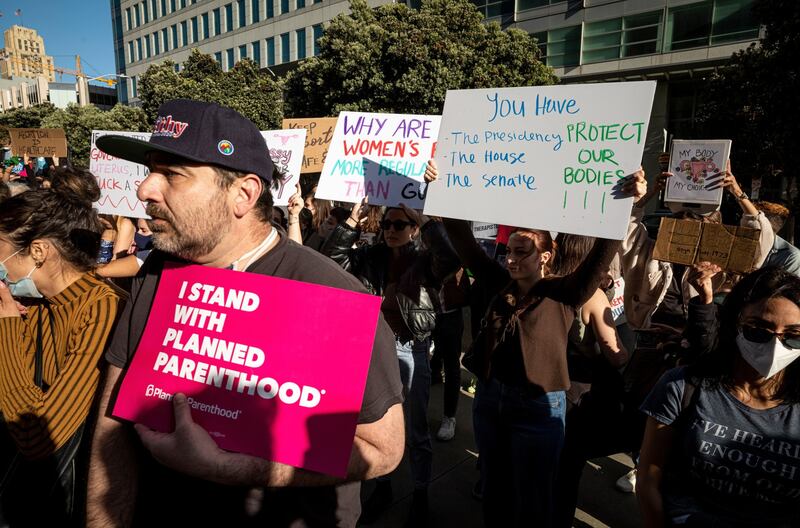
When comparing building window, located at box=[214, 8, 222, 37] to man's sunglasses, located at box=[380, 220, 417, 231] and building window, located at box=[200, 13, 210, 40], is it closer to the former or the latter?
building window, located at box=[200, 13, 210, 40]

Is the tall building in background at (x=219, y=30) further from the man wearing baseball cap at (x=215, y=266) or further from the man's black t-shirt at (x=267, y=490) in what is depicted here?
the man's black t-shirt at (x=267, y=490)

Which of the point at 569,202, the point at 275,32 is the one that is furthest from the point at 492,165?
the point at 275,32

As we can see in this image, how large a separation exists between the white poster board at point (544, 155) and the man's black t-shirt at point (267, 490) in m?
1.16

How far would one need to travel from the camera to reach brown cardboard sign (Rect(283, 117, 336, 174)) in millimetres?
4617

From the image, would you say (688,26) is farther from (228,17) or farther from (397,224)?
(228,17)

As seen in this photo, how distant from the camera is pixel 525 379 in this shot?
7.82 ft

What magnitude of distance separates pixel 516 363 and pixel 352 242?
1515 millimetres

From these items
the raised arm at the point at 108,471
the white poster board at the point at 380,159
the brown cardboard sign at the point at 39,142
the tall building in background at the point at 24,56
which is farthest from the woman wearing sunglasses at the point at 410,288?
the tall building in background at the point at 24,56

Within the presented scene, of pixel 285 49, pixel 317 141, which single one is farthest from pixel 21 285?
pixel 285 49

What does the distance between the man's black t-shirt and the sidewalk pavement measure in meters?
1.87

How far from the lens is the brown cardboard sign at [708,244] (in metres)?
2.56

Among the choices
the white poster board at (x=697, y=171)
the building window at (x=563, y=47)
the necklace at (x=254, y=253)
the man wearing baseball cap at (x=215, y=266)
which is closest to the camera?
the man wearing baseball cap at (x=215, y=266)

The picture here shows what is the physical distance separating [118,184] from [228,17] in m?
40.1

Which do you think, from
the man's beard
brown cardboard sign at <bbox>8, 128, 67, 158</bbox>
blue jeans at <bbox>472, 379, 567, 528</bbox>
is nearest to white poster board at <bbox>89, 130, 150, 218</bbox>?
the man's beard
